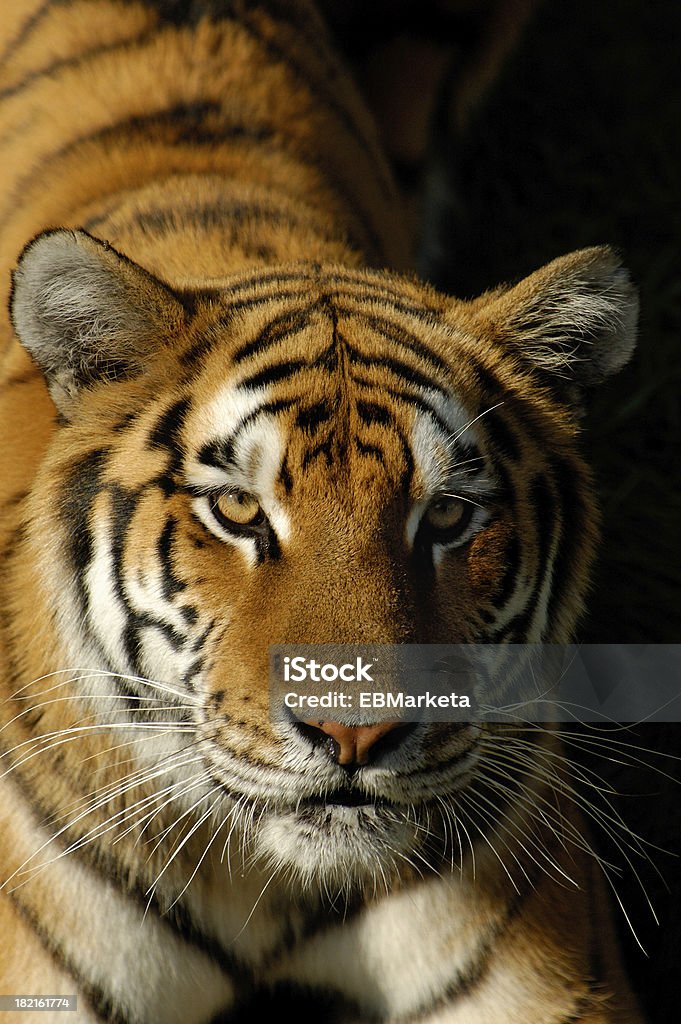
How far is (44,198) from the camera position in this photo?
1.42 metres

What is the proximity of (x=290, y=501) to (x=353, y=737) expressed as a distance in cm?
18

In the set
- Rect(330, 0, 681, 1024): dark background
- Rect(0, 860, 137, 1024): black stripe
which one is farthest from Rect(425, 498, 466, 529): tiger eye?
Rect(330, 0, 681, 1024): dark background

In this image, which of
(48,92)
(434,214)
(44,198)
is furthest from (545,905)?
(434,214)

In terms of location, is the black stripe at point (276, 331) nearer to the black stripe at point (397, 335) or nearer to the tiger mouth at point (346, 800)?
the black stripe at point (397, 335)

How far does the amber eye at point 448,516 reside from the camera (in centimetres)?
97

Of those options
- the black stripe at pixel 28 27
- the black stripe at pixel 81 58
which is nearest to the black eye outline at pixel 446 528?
the black stripe at pixel 81 58

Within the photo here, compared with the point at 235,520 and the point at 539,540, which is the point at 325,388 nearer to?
the point at 235,520

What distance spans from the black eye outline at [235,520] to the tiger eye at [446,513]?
130 mm

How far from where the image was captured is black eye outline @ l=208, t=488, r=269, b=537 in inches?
37.5

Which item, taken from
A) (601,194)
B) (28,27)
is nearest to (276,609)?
(28,27)

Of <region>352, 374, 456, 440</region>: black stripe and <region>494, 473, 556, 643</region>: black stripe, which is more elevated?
<region>352, 374, 456, 440</region>: black stripe

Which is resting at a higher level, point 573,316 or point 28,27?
point 28,27

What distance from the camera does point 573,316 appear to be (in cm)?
108
